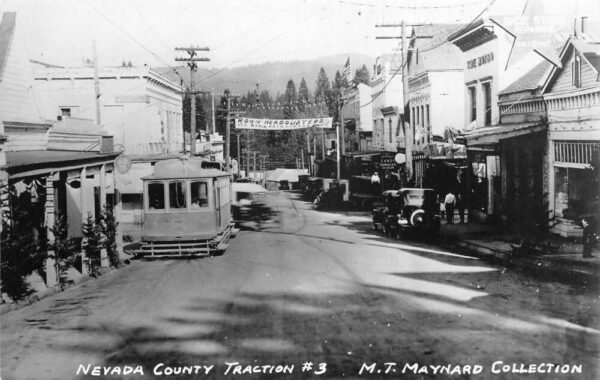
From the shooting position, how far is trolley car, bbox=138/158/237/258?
16.2m

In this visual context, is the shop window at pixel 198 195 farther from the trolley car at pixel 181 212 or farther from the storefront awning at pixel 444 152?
the storefront awning at pixel 444 152

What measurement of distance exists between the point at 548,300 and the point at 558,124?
9.10m

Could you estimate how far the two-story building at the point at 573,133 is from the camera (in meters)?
14.8

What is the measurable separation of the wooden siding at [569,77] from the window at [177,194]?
11535 millimetres

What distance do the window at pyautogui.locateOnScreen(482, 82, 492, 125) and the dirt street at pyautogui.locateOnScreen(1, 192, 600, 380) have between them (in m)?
11.9

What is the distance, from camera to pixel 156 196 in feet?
55.2

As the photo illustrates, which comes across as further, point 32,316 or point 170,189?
point 170,189

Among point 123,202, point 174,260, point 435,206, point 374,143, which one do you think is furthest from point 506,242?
point 374,143

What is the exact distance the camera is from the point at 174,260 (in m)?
16.1

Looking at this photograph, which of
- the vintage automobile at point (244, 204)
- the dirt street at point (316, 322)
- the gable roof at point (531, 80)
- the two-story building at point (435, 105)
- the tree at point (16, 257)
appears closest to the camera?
the dirt street at point (316, 322)

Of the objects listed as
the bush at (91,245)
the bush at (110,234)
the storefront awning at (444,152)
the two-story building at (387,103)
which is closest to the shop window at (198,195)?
the bush at (110,234)

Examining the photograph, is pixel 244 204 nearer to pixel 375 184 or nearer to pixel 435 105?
pixel 375 184

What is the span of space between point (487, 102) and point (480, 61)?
1.96m

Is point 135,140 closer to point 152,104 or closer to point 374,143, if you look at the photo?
point 152,104
